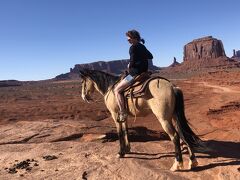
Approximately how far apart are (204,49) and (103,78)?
176 m

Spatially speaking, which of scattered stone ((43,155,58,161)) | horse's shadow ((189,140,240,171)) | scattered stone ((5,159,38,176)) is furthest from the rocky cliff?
scattered stone ((5,159,38,176))

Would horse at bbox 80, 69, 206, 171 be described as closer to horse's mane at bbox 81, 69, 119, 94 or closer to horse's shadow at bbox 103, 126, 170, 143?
horse's mane at bbox 81, 69, 119, 94

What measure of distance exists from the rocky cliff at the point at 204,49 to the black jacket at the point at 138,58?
558 feet

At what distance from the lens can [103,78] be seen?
899cm

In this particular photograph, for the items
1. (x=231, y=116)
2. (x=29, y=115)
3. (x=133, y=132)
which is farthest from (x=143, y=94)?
(x=29, y=115)

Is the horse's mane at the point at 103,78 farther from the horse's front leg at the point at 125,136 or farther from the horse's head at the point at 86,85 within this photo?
the horse's front leg at the point at 125,136

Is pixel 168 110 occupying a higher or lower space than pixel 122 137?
higher

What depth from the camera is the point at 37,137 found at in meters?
11.2

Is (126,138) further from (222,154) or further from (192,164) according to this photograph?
(222,154)

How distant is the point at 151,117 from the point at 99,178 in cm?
1533

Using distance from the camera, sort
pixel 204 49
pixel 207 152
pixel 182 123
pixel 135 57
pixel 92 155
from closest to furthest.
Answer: pixel 182 123, pixel 135 57, pixel 92 155, pixel 207 152, pixel 204 49

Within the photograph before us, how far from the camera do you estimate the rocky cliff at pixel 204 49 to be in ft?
567

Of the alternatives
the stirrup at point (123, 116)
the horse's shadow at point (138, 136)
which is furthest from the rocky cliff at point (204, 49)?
the stirrup at point (123, 116)

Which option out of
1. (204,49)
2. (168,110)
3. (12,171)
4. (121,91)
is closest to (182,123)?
(168,110)
